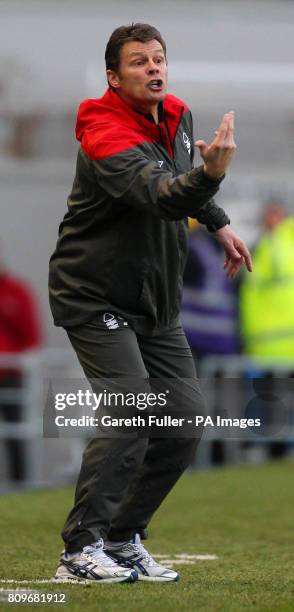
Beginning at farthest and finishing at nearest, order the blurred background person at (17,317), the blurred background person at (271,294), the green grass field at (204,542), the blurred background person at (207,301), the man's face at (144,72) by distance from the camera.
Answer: the blurred background person at (271,294)
the blurred background person at (207,301)
the blurred background person at (17,317)
the man's face at (144,72)
the green grass field at (204,542)

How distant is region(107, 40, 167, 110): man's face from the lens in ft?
15.8

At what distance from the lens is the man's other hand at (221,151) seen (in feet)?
14.4

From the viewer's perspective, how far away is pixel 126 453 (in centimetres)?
484

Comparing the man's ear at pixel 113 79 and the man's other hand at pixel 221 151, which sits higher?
the man's ear at pixel 113 79

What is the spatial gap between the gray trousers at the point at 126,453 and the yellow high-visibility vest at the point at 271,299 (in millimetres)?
6532

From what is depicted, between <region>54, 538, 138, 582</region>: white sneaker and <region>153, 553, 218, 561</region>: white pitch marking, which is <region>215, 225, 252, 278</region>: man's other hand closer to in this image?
<region>54, 538, 138, 582</region>: white sneaker

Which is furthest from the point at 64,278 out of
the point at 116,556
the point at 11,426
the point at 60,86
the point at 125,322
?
the point at 60,86

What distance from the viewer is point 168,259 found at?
493 cm

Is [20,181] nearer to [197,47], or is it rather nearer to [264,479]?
[197,47]

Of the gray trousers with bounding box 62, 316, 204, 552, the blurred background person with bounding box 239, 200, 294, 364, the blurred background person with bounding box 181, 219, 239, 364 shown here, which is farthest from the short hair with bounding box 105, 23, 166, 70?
the blurred background person with bounding box 239, 200, 294, 364

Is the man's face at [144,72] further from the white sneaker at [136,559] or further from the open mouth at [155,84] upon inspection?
the white sneaker at [136,559]

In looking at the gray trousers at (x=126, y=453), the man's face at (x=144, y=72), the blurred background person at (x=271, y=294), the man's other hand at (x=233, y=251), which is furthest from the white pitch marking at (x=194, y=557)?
the blurred background person at (x=271, y=294)

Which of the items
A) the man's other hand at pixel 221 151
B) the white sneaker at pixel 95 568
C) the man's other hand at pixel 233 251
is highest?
the man's other hand at pixel 221 151

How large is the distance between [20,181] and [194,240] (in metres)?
1.42
